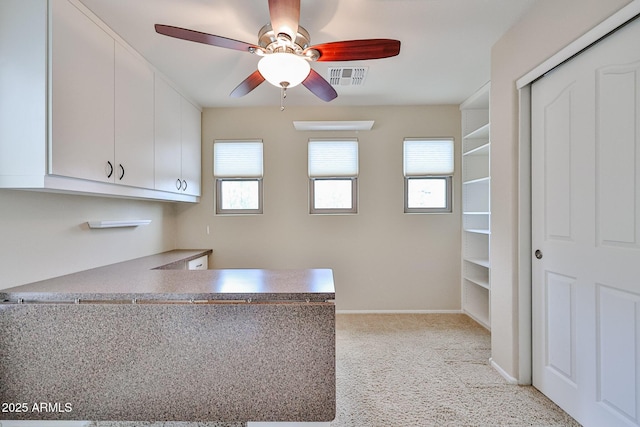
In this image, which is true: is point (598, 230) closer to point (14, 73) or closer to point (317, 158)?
point (317, 158)

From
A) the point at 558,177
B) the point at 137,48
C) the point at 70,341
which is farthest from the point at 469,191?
the point at 70,341

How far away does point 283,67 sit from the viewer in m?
1.72

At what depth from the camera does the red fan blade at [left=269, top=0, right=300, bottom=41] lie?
1548 millimetres

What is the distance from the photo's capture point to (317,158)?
3865 millimetres

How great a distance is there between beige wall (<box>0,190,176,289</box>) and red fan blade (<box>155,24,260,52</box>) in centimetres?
131

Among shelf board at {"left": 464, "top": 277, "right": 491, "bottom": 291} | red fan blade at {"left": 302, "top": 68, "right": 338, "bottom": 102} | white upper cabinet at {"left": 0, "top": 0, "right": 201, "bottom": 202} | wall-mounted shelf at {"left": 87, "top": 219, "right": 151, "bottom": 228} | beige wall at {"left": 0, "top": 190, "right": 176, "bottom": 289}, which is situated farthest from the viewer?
shelf board at {"left": 464, "top": 277, "right": 491, "bottom": 291}

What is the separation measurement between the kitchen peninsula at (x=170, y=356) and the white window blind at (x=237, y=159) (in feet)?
7.87

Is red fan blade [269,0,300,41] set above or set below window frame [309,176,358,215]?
above

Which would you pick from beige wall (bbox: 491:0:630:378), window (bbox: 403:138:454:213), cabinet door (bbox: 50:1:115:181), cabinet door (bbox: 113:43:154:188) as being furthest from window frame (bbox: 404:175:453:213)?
cabinet door (bbox: 50:1:115:181)

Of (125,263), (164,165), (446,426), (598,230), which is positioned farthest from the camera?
(164,165)

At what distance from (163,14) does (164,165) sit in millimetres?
1297

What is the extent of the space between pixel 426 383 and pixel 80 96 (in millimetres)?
2997

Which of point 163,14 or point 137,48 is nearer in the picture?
point 163,14

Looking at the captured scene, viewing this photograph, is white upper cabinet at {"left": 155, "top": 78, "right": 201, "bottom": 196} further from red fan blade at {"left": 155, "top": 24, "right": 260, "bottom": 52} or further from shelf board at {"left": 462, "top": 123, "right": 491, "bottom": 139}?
shelf board at {"left": 462, "top": 123, "right": 491, "bottom": 139}
